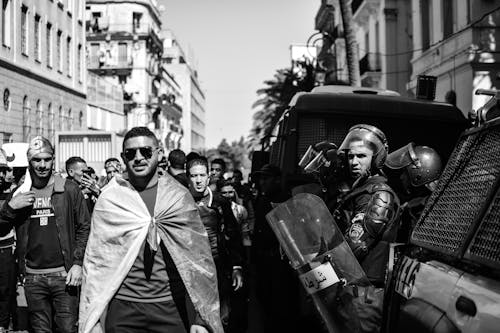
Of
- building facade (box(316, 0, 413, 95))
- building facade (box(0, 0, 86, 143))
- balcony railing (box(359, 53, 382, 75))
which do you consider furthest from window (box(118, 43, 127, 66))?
balcony railing (box(359, 53, 382, 75))

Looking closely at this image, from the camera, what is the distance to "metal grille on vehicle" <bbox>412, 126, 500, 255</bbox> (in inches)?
123

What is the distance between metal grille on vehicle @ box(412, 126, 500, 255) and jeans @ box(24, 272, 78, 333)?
3359 mm

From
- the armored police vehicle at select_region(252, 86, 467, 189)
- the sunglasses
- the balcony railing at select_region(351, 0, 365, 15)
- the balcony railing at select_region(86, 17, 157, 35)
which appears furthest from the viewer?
the balcony railing at select_region(86, 17, 157, 35)

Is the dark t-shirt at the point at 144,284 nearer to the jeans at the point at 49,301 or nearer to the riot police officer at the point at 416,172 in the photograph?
the riot police officer at the point at 416,172

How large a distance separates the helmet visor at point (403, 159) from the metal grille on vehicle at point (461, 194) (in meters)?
1.51

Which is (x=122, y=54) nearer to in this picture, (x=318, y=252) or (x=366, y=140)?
(x=366, y=140)

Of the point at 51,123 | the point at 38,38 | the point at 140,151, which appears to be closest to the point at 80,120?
the point at 51,123

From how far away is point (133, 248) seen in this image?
4141mm

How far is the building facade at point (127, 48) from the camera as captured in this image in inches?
2731

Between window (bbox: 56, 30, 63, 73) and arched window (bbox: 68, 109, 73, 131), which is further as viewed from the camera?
arched window (bbox: 68, 109, 73, 131)

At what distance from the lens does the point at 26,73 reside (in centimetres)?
2927

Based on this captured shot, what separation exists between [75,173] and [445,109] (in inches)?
198

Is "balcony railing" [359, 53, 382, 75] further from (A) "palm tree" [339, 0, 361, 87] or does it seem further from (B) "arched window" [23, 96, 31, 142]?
(B) "arched window" [23, 96, 31, 142]

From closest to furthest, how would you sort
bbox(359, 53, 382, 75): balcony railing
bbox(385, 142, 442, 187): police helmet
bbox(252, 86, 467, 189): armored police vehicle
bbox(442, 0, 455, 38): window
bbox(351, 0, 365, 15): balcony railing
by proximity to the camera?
bbox(385, 142, 442, 187): police helmet < bbox(252, 86, 467, 189): armored police vehicle < bbox(442, 0, 455, 38): window < bbox(359, 53, 382, 75): balcony railing < bbox(351, 0, 365, 15): balcony railing
